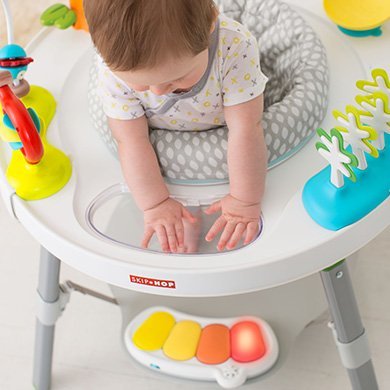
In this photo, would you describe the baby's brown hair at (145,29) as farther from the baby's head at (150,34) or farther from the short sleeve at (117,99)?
the short sleeve at (117,99)

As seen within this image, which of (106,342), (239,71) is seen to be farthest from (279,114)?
(106,342)

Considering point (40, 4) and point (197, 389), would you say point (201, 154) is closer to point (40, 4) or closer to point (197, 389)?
point (197, 389)

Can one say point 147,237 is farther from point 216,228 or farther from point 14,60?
point 14,60

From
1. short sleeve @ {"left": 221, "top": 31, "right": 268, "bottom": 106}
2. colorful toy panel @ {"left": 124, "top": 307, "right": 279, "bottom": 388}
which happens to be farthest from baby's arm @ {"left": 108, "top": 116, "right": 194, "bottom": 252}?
colorful toy panel @ {"left": 124, "top": 307, "right": 279, "bottom": 388}

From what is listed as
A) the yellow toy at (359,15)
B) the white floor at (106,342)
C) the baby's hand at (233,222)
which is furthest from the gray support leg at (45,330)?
the yellow toy at (359,15)

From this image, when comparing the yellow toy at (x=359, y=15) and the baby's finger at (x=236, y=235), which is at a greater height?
the yellow toy at (x=359, y=15)

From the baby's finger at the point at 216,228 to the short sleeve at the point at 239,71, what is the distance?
14cm

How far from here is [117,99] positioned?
94cm

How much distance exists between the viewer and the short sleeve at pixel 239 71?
3.00 feet

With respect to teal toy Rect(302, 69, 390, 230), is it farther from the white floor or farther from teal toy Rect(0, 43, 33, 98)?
the white floor

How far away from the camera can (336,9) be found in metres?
1.13

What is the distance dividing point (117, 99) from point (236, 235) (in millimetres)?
225

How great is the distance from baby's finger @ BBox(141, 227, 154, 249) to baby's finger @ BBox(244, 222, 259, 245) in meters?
0.12

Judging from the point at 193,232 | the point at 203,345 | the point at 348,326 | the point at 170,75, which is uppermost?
the point at 170,75
